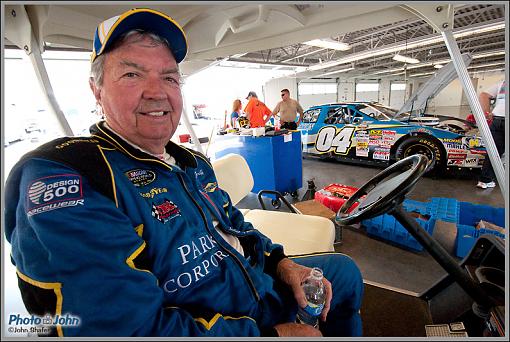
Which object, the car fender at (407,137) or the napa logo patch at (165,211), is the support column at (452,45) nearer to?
the napa logo patch at (165,211)

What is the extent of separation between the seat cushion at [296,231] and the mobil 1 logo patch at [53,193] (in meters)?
1.41

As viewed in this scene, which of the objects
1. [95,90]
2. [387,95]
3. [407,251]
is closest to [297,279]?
[95,90]

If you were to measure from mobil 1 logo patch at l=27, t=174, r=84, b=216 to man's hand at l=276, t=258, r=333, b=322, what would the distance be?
92cm

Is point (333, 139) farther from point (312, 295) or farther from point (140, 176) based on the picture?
point (140, 176)

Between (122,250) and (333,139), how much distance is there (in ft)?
20.0

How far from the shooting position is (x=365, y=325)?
5.05ft

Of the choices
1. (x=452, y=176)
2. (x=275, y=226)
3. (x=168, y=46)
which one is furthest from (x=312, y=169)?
(x=168, y=46)

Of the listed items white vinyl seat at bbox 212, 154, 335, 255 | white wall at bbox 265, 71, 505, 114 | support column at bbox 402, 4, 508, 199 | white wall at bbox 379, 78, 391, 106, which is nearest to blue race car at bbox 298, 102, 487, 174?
support column at bbox 402, 4, 508, 199

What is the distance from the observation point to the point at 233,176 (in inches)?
90.3

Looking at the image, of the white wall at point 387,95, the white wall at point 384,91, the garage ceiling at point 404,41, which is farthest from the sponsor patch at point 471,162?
the white wall at point 384,91

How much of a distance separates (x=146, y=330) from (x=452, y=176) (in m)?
6.21

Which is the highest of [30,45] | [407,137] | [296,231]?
[30,45]

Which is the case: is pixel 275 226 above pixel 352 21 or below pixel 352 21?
below

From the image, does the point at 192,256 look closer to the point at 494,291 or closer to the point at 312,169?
the point at 494,291
